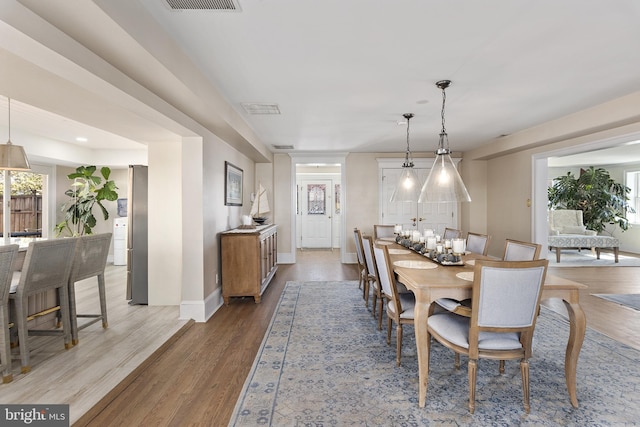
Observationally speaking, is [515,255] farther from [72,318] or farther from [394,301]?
[72,318]

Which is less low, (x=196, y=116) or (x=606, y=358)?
(x=196, y=116)

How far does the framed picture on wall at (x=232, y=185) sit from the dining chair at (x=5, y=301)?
2.43 meters

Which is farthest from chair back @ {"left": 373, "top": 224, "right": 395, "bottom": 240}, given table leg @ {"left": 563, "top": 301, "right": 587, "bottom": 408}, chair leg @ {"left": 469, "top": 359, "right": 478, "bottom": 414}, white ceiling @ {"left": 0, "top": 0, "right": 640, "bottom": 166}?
chair leg @ {"left": 469, "top": 359, "right": 478, "bottom": 414}

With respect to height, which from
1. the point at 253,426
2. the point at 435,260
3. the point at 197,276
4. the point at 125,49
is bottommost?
the point at 253,426

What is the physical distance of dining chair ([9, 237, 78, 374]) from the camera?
2.23 metres

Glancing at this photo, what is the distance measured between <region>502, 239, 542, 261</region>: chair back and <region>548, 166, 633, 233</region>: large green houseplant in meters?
Result: 6.64

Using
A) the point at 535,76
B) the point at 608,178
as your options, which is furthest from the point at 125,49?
the point at 608,178

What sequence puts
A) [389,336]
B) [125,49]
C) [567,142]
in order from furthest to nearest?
[567,142] → [389,336] → [125,49]

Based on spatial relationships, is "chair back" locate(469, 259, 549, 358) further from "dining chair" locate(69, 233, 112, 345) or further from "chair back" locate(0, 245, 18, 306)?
"dining chair" locate(69, 233, 112, 345)

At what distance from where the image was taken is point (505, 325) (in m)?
1.82

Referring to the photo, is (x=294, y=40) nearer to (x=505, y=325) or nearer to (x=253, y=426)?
(x=505, y=325)

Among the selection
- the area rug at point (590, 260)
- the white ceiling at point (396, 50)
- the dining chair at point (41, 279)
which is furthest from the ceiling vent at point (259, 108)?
the area rug at point (590, 260)

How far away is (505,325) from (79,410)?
2.57 metres

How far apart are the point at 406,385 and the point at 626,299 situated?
383 cm
